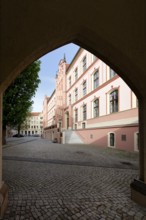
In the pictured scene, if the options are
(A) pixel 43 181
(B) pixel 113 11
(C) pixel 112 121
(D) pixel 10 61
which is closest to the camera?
(D) pixel 10 61

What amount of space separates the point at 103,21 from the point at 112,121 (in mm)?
14827

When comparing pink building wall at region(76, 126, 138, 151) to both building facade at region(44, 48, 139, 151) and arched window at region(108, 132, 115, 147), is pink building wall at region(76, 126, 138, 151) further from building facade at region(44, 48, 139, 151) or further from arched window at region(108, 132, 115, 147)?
arched window at region(108, 132, 115, 147)

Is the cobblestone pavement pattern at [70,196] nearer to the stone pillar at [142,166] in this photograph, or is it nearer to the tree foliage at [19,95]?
the stone pillar at [142,166]

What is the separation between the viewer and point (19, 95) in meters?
15.6

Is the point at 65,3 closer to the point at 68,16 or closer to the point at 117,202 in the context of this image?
the point at 68,16

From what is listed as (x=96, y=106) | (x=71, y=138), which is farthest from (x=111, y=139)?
(x=71, y=138)

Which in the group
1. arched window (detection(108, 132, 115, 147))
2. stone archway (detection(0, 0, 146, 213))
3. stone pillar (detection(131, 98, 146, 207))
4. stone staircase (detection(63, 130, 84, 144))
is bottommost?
stone staircase (detection(63, 130, 84, 144))

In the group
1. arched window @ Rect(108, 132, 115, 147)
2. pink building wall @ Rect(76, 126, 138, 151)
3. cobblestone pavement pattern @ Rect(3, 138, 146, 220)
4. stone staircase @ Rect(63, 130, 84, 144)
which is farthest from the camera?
stone staircase @ Rect(63, 130, 84, 144)

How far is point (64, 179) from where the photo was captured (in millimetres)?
5859

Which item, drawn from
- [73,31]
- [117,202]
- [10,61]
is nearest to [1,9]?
[10,61]

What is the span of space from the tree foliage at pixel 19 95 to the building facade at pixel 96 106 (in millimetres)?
7741

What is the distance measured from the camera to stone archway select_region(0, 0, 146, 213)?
324cm

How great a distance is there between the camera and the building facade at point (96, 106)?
15.1m

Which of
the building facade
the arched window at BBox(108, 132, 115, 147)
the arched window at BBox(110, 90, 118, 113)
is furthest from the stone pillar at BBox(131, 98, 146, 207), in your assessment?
the arched window at BBox(110, 90, 118, 113)
